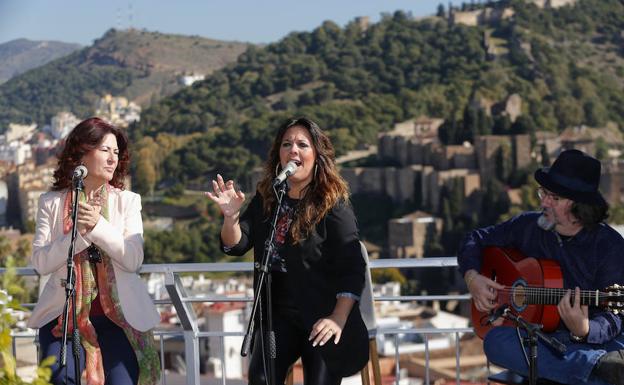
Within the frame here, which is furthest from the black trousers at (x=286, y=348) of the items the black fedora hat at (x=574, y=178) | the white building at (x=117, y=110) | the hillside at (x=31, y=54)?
the white building at (x=117, y=110)

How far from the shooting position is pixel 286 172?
2689mm

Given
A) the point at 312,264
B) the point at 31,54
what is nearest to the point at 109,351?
the point at 312,264

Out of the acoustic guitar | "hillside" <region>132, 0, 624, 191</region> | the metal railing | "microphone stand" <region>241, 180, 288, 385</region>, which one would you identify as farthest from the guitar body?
"hillside" <region>132, 0, 624, 191</region>

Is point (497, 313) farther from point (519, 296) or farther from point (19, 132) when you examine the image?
point (19, 132)

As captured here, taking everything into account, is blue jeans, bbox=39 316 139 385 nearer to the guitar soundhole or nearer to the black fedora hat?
the guitar soundhole

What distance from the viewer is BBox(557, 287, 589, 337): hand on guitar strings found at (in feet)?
8.75

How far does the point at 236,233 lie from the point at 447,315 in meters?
39.0

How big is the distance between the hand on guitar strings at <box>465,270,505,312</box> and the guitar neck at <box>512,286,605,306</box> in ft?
0.35

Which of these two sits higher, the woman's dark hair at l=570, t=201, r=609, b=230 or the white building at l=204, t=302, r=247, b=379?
the woman's dark hair at l=570, t=201, r=609, b=230

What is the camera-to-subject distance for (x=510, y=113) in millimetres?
66188

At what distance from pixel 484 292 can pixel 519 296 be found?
13cm

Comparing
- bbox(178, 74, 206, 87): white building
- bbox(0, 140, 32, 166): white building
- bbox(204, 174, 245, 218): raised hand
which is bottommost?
bbox(0, 140, 32, 166): white building

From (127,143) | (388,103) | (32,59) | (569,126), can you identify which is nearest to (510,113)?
(569,126)

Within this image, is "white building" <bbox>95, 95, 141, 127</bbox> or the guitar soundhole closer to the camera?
the guitar soundhole
